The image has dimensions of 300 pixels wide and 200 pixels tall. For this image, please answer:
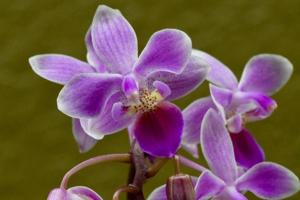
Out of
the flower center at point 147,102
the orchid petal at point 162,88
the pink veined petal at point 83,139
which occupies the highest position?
the orchid petal at point 162,88

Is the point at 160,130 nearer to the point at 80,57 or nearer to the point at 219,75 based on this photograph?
the point at 219,75

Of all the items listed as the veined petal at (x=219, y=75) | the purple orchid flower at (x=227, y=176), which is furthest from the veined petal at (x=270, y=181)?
the veined petal at (x=219, y=75)

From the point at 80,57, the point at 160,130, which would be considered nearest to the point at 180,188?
the point at 160,130

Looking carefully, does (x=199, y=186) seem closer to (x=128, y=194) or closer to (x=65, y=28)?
(x=128, y=194)

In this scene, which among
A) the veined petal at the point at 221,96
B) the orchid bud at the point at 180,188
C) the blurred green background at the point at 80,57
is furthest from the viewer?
the blurred green background at the point at 80,57

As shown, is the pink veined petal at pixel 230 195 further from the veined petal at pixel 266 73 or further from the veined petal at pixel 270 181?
the veined petal at pixel 266 73

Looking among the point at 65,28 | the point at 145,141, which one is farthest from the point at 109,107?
the point at 65,28
